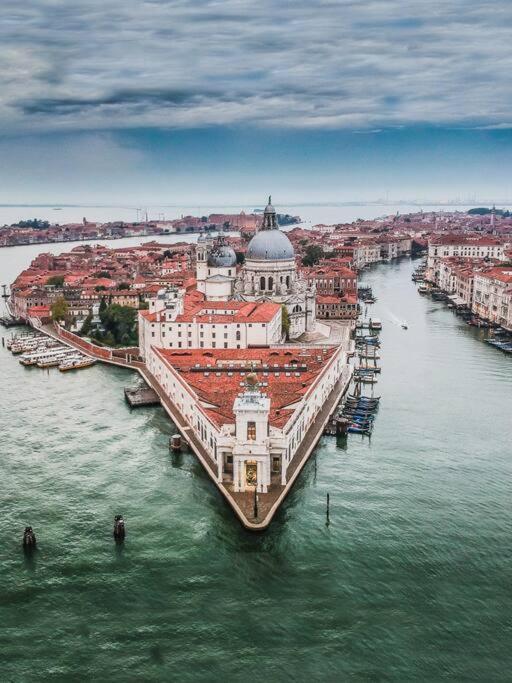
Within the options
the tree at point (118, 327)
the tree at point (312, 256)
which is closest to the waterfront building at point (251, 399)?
the tree at point (118, 327)

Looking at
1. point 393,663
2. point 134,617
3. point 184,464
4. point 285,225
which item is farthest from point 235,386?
point 285,225

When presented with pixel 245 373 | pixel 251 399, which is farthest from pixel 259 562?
pixel 245 373

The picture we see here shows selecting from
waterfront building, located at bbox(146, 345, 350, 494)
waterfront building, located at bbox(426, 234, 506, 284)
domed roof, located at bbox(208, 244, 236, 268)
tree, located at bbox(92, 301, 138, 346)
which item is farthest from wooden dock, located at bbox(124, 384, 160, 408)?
waterfront building, located at bbox(426, 234, 506, 284)

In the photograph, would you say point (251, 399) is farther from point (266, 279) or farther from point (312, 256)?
point (312, 256)

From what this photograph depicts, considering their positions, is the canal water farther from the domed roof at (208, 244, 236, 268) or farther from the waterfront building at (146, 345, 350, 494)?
the domed roof at (208, 244, 236, 268)

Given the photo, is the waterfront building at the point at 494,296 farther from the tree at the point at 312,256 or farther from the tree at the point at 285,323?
the tree at the point at 312,256
